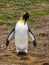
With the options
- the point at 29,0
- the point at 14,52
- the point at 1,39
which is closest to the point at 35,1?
the point at 29,0

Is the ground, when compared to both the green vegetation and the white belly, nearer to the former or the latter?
the green vegetation

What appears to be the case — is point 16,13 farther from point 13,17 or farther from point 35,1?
point 35,1

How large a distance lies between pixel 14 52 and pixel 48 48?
79cm

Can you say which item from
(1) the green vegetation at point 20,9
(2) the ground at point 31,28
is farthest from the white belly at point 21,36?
(1) the green vegetation at point 20,9

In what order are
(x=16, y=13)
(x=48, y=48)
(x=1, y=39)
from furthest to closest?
(x=16, y=13) < (x=1, y=39) < (x=48, y=48)

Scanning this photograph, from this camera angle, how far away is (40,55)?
23.7 feet

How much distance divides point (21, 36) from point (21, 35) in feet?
0.06

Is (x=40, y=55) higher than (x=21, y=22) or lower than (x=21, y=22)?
lower

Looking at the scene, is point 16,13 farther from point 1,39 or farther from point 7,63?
point 7,63

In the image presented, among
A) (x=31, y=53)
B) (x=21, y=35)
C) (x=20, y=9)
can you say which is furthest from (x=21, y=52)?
(x=20, y=9)

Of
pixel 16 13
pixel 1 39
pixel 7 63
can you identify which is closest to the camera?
pixel 7 63

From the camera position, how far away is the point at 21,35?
7105 millimetres

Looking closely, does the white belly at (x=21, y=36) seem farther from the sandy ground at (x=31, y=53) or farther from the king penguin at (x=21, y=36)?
the sandy ground at (x=31, y=53)

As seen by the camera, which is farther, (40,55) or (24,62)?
(40,55)
